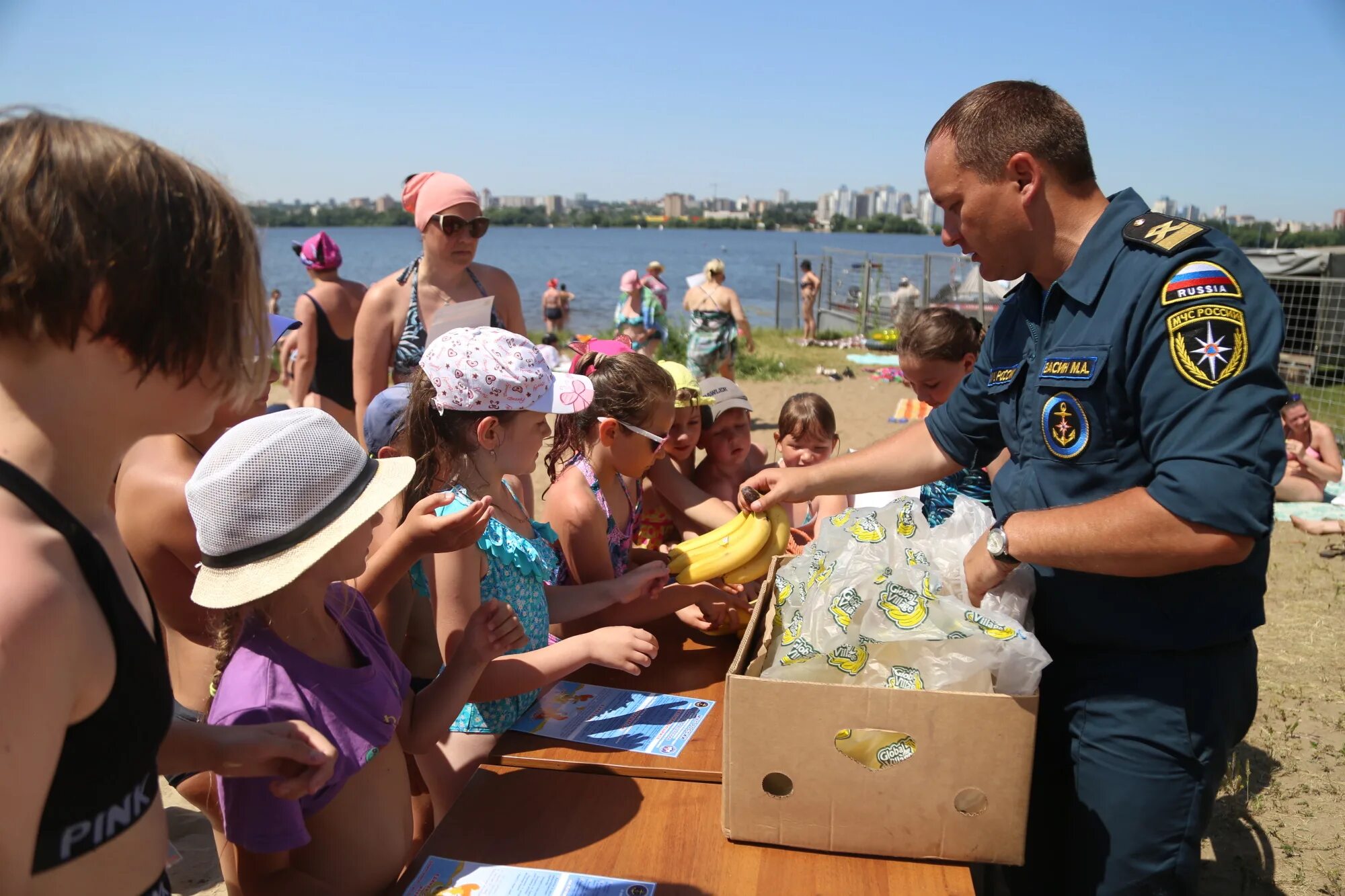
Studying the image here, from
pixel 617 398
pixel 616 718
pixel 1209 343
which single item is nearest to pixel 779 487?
pixel 617 398

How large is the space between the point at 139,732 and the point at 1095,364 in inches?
72.1

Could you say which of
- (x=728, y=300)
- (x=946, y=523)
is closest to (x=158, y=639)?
(x=946, y=523)

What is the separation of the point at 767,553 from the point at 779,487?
0.25 m

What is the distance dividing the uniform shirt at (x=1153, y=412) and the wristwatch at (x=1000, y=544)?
0.18 metres

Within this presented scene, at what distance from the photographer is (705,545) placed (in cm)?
297

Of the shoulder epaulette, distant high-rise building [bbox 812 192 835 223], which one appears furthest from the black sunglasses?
distant high-rise building [bbox 812 192 835 223]

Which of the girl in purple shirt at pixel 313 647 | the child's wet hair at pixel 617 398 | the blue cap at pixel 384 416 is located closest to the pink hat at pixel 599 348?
the child's wet hair at pixel 617 398

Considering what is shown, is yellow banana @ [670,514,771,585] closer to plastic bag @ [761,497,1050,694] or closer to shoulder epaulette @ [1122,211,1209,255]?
plastic bag @ [761,497,1050,694]

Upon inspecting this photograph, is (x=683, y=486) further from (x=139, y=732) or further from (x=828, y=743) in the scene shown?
(x=139, y=732)

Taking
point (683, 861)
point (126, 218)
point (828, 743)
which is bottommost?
point (683, 861)

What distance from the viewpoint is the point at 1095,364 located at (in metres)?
1.88

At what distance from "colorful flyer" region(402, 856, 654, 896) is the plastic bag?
50cm

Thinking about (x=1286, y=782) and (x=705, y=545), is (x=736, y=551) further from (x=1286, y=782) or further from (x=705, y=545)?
(x=1286, y=782)

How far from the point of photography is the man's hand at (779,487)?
9.23 ft
